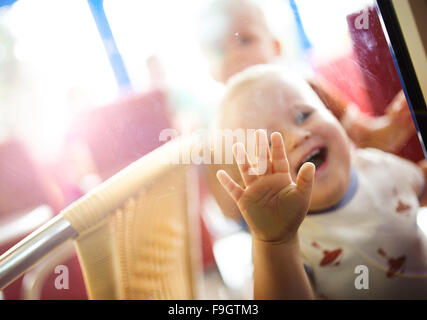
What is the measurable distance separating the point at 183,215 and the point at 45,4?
54cm

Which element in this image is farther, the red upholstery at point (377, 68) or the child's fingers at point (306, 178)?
the red upholstery at point (377, 68)

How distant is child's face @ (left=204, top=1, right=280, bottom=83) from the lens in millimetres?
646

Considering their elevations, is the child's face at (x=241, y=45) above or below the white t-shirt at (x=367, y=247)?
above

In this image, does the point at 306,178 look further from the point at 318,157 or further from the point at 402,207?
the point at 402,207

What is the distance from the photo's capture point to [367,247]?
617 mm

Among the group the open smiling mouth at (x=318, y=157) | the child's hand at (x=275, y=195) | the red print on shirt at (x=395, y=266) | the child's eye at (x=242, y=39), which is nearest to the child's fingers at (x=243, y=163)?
the child's hand at (x=275, y=195)

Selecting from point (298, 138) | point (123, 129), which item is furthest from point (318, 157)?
point (123, 129)

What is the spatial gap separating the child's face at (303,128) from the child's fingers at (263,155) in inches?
1.4

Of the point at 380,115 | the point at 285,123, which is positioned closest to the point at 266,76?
the point at 285,123

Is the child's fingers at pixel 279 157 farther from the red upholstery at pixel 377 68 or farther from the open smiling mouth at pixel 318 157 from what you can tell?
the red upholstery at pixel 377 68

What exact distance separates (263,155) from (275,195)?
0.07 m

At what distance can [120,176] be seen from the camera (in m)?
0.57

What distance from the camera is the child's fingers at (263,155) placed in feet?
1.85

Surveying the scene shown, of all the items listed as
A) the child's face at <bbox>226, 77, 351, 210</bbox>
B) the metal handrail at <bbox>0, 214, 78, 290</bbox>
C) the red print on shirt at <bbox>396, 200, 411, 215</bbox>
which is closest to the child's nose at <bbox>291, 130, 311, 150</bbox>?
the child's face at <bbox>226, 77, 351, 210</bbox>
